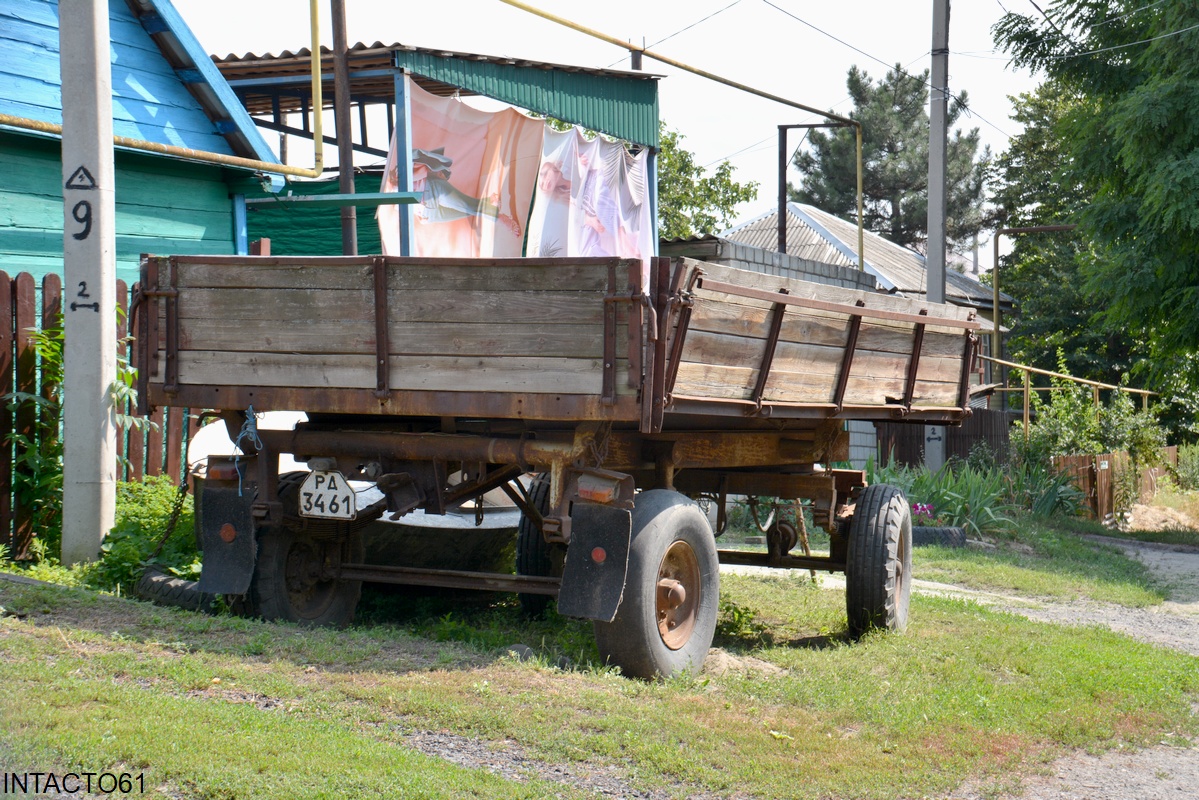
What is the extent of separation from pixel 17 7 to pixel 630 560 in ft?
24.2

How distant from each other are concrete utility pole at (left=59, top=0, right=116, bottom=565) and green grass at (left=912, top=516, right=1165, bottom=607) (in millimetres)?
6989

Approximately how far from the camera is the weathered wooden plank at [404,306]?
496cm

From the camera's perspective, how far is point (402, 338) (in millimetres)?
5195

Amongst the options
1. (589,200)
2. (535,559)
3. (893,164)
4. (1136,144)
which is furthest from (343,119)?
(893,164)

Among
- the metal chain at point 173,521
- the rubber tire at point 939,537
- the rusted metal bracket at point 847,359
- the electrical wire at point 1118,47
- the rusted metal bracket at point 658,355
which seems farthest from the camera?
the electrical wire at point 1118,47

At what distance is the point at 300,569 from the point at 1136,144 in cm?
1277

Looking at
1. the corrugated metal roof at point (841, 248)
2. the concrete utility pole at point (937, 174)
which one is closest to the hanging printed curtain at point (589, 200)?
the concrete utility pole at point (937, 174)

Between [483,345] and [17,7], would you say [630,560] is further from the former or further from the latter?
[17,7]

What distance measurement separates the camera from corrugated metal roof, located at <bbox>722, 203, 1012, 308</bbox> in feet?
121

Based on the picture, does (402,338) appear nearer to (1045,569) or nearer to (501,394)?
(501,394)

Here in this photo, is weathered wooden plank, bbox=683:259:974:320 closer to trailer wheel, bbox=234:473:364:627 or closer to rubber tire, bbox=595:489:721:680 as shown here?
rubber tire, bbox=595:489:721:680

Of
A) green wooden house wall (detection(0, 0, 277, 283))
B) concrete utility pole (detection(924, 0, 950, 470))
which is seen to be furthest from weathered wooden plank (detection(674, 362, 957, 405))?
concrete utility pole (detection(924, 0, 950, 470))

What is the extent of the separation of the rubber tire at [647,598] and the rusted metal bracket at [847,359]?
1251mm

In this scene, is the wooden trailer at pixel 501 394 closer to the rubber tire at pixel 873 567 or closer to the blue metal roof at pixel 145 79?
the rubber tire at pixel 873 567
